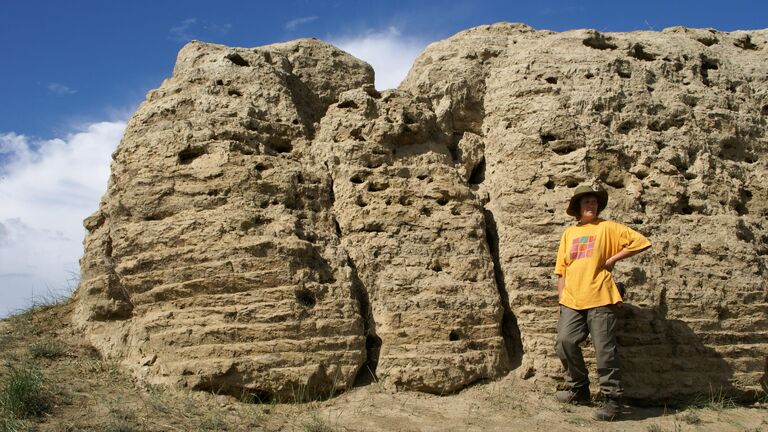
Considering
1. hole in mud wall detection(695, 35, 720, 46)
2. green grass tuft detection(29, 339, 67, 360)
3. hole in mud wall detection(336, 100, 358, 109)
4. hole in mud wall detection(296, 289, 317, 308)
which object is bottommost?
green grass tuft detection(29, 339, 67, 360)

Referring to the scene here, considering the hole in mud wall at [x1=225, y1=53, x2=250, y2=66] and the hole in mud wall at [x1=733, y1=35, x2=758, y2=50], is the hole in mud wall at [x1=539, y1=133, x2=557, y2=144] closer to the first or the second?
the hole in mud wall at [x1=225, y1=53, x2=250, y2=66]

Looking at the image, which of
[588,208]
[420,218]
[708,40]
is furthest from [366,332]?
[708,40]

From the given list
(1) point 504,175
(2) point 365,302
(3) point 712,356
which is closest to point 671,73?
(1) point 504,175

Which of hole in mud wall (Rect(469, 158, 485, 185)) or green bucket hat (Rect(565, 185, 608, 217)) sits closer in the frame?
green bucket hat (Rect(565, 185, 608, 217))

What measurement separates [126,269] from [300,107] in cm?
214

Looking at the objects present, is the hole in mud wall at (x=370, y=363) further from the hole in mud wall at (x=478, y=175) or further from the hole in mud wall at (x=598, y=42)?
the hole in mud wall at (x=598, y=42)

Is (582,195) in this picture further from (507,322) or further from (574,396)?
(574,396)

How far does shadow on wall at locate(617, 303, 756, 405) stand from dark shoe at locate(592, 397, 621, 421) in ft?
1.26

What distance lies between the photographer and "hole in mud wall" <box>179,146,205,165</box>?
544cm

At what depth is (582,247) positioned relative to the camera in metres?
4.82

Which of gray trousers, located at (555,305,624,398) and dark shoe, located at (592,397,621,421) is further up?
gray trousers, located at (555,305,624,398)

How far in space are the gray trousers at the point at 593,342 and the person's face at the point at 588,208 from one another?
67cm

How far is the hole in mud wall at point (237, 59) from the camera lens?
240 inches

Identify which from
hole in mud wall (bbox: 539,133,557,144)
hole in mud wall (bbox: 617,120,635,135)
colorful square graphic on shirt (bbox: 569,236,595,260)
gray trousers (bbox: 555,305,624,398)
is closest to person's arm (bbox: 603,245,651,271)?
colorful square graphic on shirt (bbox: 569,236,595,260)
